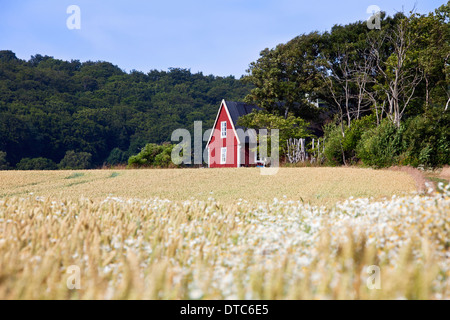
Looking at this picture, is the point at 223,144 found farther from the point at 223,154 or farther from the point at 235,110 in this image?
the point at 235,110

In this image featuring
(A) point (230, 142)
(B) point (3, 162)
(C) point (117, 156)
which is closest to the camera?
(A) point (230, 142)

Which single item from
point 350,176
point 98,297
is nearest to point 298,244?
point 98,297

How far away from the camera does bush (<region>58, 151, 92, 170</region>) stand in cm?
4750

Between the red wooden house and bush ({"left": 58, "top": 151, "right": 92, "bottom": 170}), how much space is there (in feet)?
65.7

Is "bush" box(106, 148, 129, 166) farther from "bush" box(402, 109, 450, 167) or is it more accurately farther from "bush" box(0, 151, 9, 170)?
"bush" box(402, 109, 450, 167)

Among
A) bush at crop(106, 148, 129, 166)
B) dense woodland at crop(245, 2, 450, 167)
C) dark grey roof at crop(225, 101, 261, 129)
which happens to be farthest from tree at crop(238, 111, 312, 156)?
bush at crop(106, 148, 129, 166)

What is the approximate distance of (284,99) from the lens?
3209 centimetres

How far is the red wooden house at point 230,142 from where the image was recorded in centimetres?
3244

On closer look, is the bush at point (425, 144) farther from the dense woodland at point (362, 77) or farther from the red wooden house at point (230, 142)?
the red wooden house at point (230, 142)

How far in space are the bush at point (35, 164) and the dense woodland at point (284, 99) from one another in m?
0.16

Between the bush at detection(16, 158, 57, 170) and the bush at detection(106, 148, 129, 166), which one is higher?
the bush at detection(106, 148, 129, 166)

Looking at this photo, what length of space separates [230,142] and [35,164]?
83.2 feet

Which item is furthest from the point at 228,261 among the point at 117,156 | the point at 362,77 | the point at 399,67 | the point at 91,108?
the point at 91,108

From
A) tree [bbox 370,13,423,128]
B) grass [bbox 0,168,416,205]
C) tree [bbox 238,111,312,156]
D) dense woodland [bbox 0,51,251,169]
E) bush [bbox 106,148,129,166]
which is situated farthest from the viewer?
bush [bbox 106,148,129,166]
